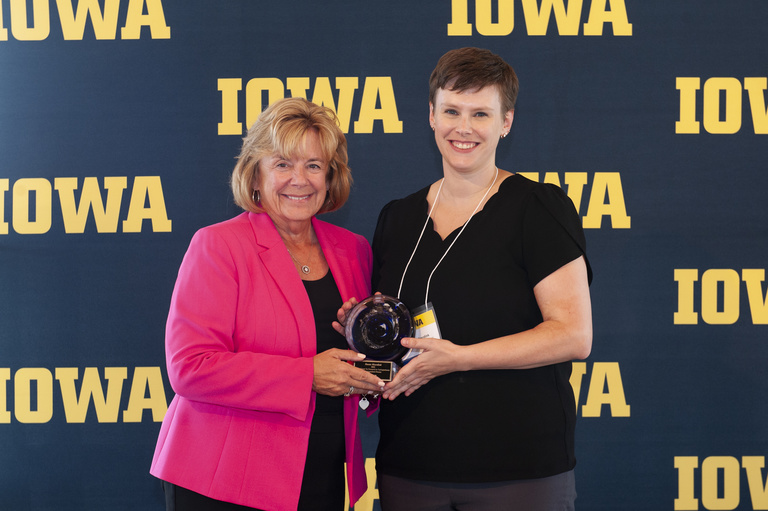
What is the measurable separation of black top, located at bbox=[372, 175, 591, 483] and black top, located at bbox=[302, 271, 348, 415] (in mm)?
166

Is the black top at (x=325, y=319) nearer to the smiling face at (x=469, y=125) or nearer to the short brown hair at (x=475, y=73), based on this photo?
the smiling face at (x=469, y=125)

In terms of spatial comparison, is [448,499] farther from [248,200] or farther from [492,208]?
[248,200]

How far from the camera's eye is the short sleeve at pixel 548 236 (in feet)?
4.34

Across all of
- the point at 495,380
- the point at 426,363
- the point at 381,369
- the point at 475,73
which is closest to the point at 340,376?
the point at 381,369

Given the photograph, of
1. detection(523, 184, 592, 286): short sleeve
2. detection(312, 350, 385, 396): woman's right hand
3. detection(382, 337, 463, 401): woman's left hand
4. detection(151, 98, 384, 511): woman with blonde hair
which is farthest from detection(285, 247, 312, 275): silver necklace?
detection(523, 184, 592, 286): short sleeve

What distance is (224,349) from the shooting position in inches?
54.3

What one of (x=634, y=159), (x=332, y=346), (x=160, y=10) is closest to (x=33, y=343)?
(x=160, y=10)

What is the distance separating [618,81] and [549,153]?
15.3 inches

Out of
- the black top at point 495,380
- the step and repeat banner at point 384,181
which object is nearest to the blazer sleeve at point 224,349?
the black top at point 495,380

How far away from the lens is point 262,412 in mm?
1405

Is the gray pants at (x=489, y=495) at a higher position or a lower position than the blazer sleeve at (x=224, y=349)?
lower

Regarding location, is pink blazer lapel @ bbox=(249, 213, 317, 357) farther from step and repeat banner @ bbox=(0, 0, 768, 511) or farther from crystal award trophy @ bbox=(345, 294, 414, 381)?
step and repeat banner @ bbox=(0, 0, 768, 511)

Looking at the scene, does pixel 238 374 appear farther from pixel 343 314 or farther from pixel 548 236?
pixel 548 236

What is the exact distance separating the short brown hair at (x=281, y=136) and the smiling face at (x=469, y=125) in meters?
A: 0.27
